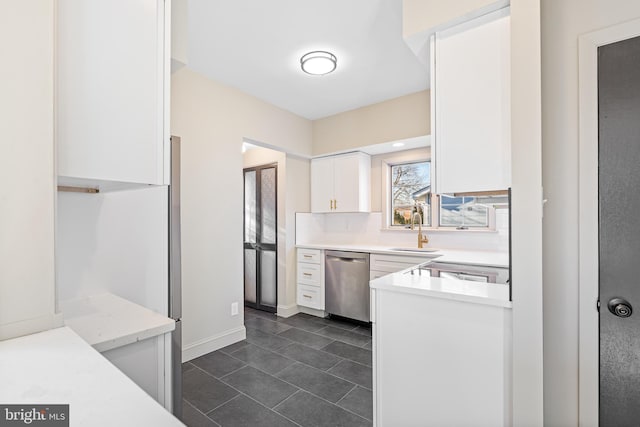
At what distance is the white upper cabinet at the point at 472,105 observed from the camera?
146 centimetres

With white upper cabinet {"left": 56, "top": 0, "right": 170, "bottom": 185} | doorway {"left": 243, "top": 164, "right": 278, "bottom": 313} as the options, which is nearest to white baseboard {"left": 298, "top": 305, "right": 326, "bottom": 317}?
doorway {"left": 243, "top": 164, "right": 278, "bottom": 313}

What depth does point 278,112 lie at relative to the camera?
367cm

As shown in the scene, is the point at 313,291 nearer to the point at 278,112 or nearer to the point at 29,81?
the point at 278,112

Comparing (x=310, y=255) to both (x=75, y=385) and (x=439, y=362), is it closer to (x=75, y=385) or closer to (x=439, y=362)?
(x=439, y=362)

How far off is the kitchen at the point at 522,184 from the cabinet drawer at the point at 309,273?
1.53 metres

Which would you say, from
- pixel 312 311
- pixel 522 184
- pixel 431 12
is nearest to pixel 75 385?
pixel 522 184

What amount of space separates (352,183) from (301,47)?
1.87 meters

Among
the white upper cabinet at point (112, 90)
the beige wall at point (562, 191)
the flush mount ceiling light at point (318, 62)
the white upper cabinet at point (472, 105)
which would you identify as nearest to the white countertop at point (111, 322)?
the white upper cabinet at point (112, 90)

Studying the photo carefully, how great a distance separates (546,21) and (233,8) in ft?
5.96

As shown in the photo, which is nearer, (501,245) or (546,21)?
(546,21)

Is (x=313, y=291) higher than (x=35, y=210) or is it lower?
lower

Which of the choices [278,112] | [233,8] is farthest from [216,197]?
[233,8]

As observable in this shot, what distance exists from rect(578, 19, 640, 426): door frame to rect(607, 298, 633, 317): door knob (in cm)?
5

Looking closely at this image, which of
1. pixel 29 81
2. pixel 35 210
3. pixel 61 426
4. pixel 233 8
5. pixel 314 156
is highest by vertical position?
pixel 233 8
